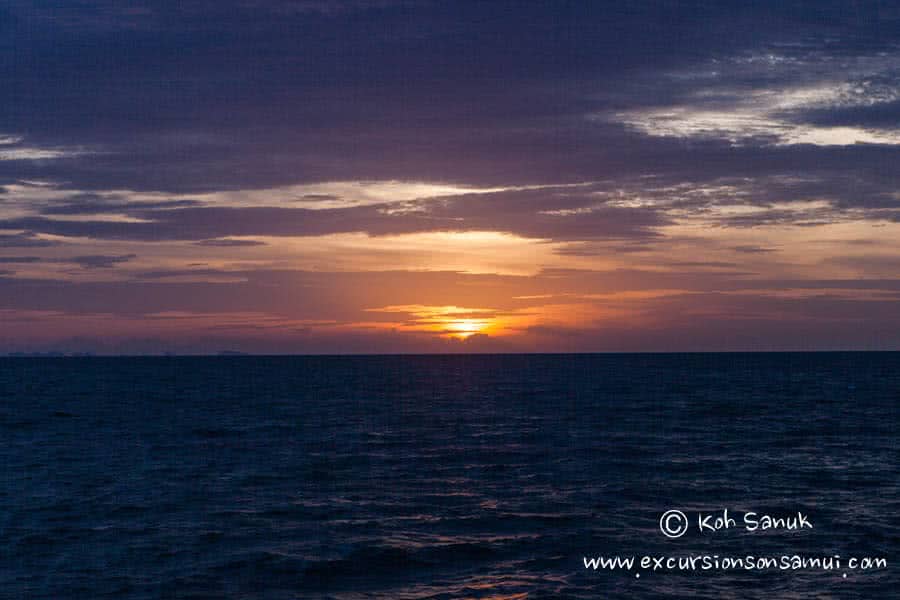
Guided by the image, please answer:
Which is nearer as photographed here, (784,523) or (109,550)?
(109,550)

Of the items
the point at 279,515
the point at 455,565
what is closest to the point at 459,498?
the point at 279,515

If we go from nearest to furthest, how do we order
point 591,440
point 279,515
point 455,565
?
point 455,565
point 279,515
point 591,440

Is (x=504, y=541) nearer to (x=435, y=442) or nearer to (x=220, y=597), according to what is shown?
(x=220, y=597)

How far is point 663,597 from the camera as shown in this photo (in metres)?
22.0

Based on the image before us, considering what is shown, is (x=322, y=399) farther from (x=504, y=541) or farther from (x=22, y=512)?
(x=504, y=541)

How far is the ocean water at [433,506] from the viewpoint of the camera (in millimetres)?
23641

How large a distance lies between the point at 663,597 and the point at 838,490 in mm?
17455

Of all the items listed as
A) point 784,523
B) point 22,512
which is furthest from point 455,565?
point 22,512

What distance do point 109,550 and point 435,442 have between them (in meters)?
31.2

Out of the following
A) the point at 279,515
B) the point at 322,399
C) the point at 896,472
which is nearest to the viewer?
the point at 279,515

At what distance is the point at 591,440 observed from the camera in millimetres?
55312

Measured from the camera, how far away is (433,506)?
110 feet

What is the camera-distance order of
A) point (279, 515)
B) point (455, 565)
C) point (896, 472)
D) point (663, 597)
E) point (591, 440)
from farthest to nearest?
point (591, 440), point (896, 472), point (279, 515), point (455, 565), point (663, 597)

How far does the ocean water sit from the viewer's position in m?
23.6
